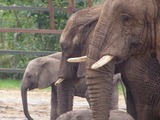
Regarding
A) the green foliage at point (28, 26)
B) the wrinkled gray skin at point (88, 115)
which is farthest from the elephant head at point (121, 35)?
the green foliage at point (28, 26)

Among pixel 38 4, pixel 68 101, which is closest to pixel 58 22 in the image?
pixel 38 4

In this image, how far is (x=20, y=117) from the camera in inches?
424

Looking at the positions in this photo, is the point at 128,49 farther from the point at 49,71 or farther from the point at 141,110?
the point at 49,71

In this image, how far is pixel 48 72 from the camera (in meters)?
9.98

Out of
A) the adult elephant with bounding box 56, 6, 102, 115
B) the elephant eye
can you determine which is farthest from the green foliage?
the elephant eye

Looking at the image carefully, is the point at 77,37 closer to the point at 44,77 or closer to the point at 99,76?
the point at 99,76

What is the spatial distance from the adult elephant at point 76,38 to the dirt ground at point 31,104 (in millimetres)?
2929

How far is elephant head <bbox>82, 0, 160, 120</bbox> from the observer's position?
5055 millimetres

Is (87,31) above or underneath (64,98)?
above

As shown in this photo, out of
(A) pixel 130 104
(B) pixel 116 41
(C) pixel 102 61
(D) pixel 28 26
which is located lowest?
(D) pixel 28 26

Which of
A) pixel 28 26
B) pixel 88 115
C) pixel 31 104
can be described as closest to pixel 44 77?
pixel 31 104

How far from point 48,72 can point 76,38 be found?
8.55 ft

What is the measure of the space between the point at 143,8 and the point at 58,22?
944cm

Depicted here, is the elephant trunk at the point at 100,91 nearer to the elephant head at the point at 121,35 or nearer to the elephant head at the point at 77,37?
the elephant head at the point at 121,35
